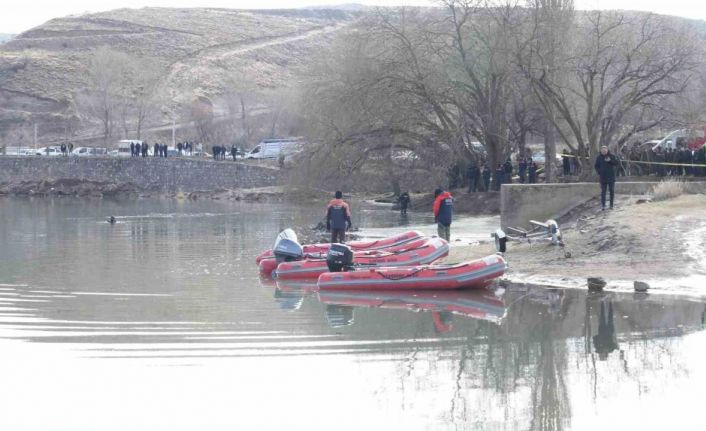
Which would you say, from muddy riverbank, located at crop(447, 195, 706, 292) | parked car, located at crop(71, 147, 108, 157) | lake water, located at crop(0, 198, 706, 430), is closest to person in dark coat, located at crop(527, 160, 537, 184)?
muddy riverbank, located at crop(447, 195, 706, 292)

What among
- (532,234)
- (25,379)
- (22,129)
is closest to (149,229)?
(532,234)

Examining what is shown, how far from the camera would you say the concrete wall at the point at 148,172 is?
73.7 m

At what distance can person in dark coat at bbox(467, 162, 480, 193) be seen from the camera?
4812 cm

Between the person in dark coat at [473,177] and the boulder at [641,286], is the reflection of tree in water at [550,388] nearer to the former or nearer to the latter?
the boulder at [641,286]

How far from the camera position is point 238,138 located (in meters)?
95.2

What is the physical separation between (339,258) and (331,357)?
304 inches

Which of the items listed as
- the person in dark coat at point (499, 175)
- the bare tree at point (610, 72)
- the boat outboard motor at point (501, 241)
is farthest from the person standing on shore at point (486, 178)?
the boat outboard motor at point (501, 241)

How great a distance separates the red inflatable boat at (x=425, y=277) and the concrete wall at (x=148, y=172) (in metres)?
48.8

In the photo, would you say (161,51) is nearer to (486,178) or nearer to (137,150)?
(137,150)

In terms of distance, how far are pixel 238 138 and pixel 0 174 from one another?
21206 millimetres

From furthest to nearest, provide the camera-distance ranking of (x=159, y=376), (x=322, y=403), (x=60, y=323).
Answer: (x=60, y=323), (x=159, y=376), (x=322, y=403)

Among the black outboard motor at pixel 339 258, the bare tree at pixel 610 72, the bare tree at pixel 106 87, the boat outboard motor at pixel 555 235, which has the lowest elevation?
the black outboard motor at pixel 339 258

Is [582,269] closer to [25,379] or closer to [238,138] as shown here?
[25,379]

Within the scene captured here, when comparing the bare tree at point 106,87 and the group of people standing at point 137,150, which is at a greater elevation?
the bare tree at point 106,87
